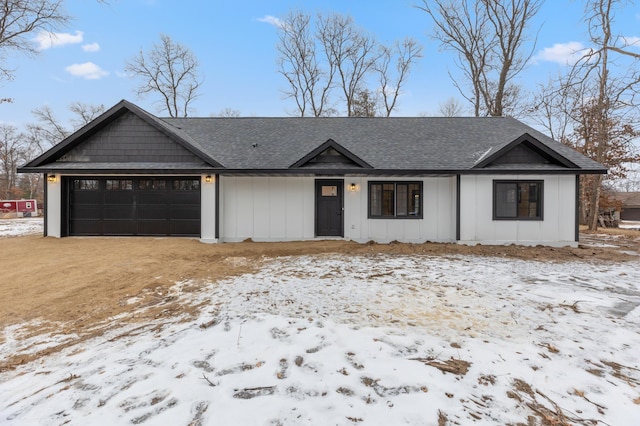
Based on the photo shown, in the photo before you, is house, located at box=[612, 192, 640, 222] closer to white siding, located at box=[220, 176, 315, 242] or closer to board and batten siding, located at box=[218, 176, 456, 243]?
board and batten siding, located at box=[218, 176, 456, 243]

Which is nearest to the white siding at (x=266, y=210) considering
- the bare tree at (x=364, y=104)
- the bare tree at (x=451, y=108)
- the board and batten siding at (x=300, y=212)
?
the board and batten siding at (x=300, y=212)

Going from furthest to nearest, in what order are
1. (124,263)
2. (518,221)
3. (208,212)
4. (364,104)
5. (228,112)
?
(228,112) < (364,104) < (208,212) < (518,221) < (124,263)

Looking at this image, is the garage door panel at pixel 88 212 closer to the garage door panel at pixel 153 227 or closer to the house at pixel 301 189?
the house at pixel 301 189

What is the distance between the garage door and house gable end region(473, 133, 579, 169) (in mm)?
9318

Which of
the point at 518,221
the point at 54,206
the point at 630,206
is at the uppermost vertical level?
the point at 630,206

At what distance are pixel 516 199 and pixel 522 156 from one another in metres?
1.35

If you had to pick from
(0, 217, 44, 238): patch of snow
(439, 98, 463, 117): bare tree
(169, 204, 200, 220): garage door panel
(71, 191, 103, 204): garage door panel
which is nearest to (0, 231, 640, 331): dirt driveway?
(169, 204, 200, 220): garage door panel

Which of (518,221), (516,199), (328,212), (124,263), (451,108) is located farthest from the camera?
(451,108)

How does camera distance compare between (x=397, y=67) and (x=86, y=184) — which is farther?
(x=397, y=67)

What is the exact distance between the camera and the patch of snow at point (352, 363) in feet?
6.68

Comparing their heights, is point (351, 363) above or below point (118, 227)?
below

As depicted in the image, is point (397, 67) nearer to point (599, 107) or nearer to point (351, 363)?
point (599, 107)

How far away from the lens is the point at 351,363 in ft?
8.48

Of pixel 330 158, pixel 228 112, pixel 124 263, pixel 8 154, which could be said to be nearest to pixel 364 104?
pixel 228 112
